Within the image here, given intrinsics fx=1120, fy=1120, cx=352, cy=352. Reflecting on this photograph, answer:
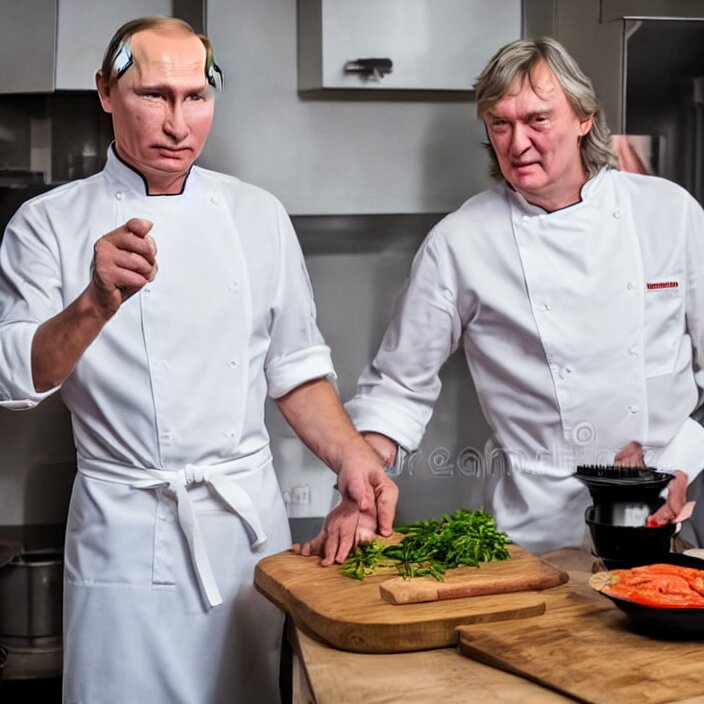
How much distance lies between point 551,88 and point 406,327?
18.6 inches

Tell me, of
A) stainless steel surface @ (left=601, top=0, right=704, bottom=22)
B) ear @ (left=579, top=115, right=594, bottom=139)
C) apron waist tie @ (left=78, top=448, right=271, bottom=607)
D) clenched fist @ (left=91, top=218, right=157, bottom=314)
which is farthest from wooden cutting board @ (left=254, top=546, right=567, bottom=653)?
stainless steel surface @ (left=601, top=0, right=704, bottom=22)

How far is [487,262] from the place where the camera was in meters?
1.94

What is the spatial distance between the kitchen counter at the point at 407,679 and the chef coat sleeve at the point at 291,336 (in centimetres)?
53

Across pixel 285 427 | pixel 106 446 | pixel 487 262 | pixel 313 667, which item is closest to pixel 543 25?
pixel 487 262

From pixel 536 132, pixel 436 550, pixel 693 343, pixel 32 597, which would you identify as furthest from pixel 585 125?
pixel 32 597

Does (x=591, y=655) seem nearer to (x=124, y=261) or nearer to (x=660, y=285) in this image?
(x=124, y=261)

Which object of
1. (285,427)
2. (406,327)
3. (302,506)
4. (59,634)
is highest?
(406,327)

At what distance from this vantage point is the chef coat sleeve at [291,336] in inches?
67.8

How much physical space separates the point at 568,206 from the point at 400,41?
1.86 ft

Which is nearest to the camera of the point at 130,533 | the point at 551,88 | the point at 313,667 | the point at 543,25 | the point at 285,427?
the point at 313,667

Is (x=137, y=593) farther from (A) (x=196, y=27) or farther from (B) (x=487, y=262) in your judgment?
(A) (x=196, y=27)

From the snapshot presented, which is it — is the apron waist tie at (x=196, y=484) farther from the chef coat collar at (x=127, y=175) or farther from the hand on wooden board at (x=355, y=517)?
the chef coat collar at (x=127, y=175)

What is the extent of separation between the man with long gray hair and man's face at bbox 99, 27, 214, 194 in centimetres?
51

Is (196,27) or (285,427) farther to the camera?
(285,427)
